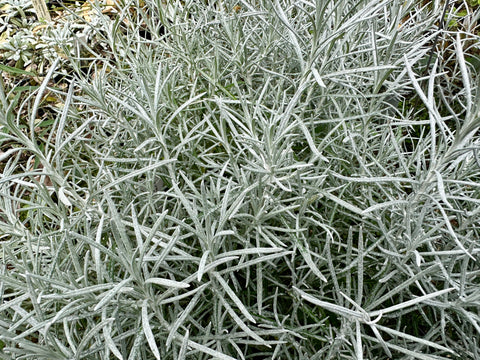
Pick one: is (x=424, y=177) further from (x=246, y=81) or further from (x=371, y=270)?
(x=246, y=81)

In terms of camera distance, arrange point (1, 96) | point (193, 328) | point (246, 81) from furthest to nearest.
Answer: point (246, 81), point (193, 328), point (1, 96)

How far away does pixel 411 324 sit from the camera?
46.1 inches

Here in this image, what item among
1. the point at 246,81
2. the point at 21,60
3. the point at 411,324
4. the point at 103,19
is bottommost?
the point at 411,324

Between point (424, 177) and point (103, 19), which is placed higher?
point (103, 19)

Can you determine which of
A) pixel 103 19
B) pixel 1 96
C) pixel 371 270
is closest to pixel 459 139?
pixel 371 270

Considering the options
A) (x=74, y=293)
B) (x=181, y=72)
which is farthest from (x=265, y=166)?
(x=181, y=72)

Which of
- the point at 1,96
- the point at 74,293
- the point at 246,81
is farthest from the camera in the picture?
the point at 246,81

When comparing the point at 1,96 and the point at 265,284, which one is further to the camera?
the point at 265,284

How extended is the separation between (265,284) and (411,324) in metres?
0.43

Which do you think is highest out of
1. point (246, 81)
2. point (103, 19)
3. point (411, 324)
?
point (103, 19)

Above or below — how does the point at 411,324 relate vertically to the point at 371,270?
below

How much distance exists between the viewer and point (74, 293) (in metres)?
0.72

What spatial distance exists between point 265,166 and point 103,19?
2.95 feet

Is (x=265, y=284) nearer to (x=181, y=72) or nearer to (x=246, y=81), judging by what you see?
(x=246, y=81)
